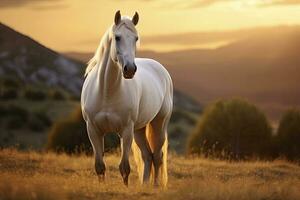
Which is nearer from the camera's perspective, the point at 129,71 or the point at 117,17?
the point at 129,71

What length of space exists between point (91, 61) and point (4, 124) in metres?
41.2

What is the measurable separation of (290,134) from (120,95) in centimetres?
2894

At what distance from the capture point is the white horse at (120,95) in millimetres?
8695

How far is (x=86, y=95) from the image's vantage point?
9.48 meters

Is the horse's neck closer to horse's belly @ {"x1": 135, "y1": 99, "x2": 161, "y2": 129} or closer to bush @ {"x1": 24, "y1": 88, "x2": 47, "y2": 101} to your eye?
horse's belly @ {"x1": 135, "y1": 99, "x2": 161, "y2": 129}

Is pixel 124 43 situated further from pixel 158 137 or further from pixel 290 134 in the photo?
pixel 290 134

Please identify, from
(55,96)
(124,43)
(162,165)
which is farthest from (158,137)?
(55,96)

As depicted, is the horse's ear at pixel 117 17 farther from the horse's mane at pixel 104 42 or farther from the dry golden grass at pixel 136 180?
the dry golden grass at pixel 136 180

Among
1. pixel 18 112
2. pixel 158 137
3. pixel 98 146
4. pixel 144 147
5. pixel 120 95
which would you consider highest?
pixel 120 95

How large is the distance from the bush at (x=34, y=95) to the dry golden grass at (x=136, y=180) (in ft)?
143

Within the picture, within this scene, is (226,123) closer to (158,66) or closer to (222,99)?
(222,99)

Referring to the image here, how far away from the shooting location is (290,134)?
36.8 meters

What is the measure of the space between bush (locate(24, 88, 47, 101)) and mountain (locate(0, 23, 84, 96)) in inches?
2505

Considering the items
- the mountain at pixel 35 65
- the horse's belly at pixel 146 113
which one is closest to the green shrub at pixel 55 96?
the horse's belly at pixel 146 113
